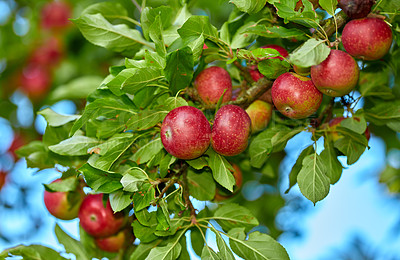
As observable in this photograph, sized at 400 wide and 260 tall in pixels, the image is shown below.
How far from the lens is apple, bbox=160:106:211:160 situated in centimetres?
135

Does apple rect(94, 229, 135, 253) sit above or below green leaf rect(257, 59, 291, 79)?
below

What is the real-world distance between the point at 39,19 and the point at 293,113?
3098mm

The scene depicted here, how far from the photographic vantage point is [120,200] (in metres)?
1.42

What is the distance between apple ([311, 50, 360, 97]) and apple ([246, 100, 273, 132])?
0.37 meters

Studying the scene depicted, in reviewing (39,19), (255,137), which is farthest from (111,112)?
(39,19)

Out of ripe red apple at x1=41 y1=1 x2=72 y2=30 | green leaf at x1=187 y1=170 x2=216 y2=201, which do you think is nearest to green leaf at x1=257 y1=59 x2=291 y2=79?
green leaf at x1=187 y1=170 x2=216 y2=201

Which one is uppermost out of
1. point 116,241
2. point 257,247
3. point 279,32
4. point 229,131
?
point 279,32

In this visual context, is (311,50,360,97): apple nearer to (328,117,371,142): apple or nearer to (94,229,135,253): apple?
(328,117,371,142): apple

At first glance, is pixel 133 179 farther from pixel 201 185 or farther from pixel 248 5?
pixel 248 5

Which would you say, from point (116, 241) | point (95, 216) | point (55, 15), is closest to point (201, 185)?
point (95, 216)

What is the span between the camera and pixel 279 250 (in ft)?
4.80

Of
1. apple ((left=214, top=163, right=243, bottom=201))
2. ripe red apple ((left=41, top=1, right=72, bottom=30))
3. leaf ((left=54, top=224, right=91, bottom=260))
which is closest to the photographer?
apple ((left=214, top=163, right=243, bottom=201))

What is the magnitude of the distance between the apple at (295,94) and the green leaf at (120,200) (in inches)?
23.3

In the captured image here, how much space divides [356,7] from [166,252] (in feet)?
3.39
